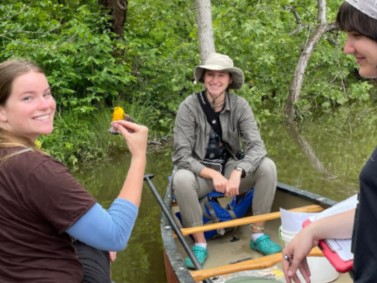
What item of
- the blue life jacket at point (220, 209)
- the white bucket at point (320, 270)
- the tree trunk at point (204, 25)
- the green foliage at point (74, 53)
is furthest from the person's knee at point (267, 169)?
the green foliage at point (74, 53)

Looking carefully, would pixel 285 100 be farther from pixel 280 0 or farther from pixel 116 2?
pixel 116 2

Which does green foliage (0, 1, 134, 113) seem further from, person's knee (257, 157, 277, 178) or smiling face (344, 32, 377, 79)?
smiling face (344, 32, 377, 79)

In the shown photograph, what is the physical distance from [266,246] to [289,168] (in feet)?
11.4

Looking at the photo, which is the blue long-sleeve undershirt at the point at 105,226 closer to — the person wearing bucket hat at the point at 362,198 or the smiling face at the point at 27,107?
the smiling face at the point at 27,107

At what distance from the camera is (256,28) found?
27.8 ft

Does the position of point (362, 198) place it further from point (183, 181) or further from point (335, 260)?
point (183, 181)

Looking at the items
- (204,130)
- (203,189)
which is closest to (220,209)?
(203,189)

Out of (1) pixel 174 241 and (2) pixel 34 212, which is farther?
(1) pixel 174 241

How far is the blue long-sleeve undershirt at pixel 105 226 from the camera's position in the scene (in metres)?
1.67

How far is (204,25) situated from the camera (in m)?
7.63

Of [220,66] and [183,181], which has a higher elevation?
[220,66]

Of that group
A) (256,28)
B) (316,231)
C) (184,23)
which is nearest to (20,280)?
(316,231)

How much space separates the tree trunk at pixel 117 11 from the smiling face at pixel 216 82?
19.3 ft

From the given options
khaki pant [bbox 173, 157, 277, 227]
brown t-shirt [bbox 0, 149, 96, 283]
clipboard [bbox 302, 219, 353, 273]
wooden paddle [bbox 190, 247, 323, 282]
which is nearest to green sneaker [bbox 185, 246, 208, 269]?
khaki pant [bbox 173, 157, 277, 227]
